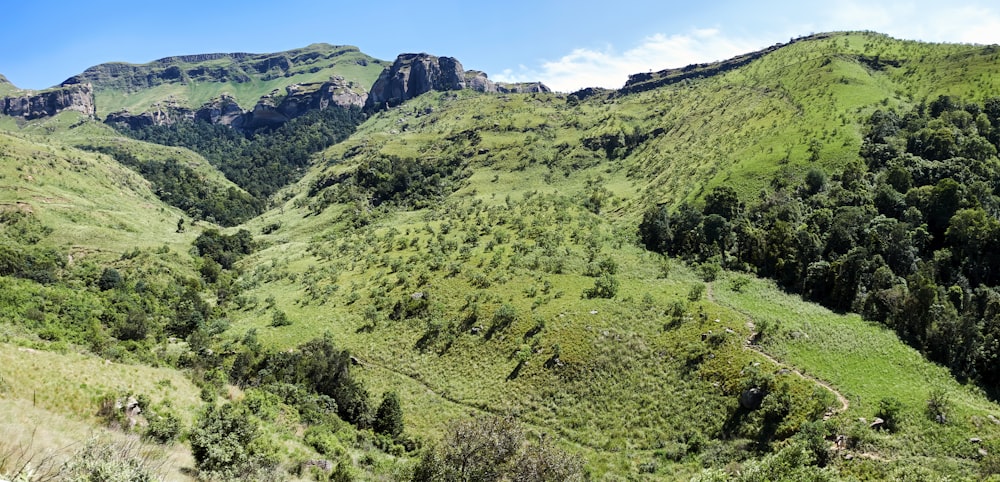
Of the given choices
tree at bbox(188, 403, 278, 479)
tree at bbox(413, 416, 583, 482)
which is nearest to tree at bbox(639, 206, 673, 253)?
tree at bbox(413, 416, 583, 482)

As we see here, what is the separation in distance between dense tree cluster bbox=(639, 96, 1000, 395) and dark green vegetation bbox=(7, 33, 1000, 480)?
0.30 metres

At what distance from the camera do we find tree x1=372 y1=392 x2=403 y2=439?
1588 inches

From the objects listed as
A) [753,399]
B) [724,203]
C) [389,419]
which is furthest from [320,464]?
[724,203]

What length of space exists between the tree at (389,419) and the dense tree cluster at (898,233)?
44.9m

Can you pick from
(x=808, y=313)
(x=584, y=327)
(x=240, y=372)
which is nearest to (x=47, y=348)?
(x=240, y=372)

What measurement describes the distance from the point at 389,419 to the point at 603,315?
24.4 metres

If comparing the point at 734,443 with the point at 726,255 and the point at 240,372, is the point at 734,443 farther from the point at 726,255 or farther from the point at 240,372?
the point at 240,372

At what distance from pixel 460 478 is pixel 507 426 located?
3.50 meters

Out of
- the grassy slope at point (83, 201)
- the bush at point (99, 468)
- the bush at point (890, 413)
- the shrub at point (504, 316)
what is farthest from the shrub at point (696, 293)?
the grassy slope at point (83, 201)

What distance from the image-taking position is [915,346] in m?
41.6

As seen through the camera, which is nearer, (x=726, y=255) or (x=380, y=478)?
(x=380, y=478)

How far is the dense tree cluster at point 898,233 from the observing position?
42950 mm

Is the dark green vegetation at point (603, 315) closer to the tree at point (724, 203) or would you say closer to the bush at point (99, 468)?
the tree at point (724, 203)

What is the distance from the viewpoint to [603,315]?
5112cm
